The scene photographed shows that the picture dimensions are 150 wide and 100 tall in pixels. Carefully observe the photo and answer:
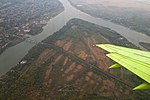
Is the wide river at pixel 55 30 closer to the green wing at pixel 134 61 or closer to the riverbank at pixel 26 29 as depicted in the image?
the riverbank at pixel 26 29

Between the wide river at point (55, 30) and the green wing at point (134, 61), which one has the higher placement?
the green wing at point (134, 61)

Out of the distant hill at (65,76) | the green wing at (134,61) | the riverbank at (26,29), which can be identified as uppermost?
the green wing at (134,61)

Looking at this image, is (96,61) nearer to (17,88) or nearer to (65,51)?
(65,51)

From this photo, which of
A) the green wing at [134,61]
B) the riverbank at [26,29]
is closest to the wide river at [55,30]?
the riverbank at [26,29]

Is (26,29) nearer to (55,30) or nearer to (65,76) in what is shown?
(55,30)

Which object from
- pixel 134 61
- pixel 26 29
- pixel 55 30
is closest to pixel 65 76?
pixel 134 61

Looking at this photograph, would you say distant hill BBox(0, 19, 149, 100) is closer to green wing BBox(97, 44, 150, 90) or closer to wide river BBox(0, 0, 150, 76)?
wide river BBox(0, 0, 150, 76)

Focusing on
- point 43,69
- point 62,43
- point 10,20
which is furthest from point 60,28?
point 43,69
